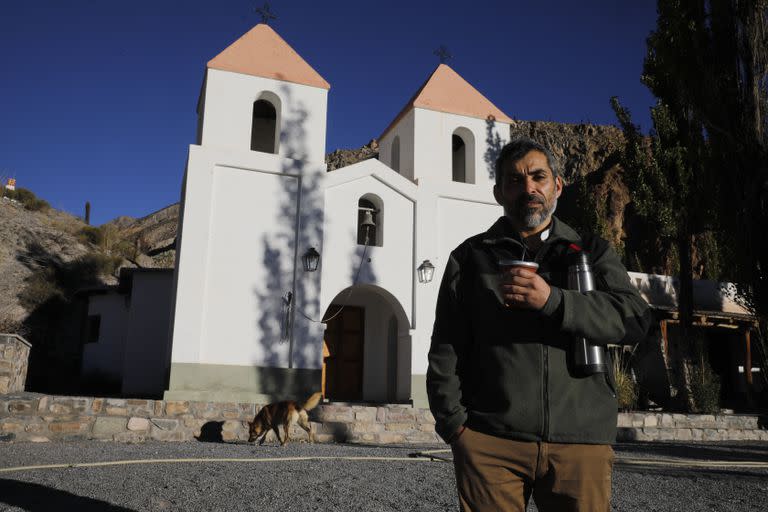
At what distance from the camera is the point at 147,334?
17.7 m

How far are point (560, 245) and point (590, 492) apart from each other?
845 mm

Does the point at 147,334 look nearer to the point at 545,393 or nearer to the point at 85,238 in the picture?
the point at 85,238

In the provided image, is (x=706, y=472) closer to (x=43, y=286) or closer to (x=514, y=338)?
(x=514, y=338)

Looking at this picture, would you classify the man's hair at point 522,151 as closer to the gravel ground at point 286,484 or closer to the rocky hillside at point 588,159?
the gravel ground at point 286,484

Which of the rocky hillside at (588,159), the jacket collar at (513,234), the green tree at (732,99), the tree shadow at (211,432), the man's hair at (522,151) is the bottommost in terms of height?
the tree shadow at (211,432)

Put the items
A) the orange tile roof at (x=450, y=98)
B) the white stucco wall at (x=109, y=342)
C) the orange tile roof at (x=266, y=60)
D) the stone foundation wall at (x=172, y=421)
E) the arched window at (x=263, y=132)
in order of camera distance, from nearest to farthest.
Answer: the stone foundation wall at (x=172, y=421) → the orange tile roof at (x=266, y=60) → the orange tile roof at (x=450, y=98) → the arched window at (x=263, y=132) → the white stucco wall at (x=109, y=342)

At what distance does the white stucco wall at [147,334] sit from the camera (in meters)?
17.3

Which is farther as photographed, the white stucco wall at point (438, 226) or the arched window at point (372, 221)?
the arched window at point (372, 221)

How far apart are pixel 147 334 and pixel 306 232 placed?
737 cm

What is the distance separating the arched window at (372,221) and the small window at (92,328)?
1097cm

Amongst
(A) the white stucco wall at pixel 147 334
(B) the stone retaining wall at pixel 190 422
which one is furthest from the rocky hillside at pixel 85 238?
(B) the stone retaining wall at pixel 190 422

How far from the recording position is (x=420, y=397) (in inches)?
520

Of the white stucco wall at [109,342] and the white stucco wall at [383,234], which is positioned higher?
the white stucco wall at [383,234]

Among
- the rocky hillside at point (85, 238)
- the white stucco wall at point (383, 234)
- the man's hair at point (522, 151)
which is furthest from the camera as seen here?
the rocky hillside at point (85, 238)
